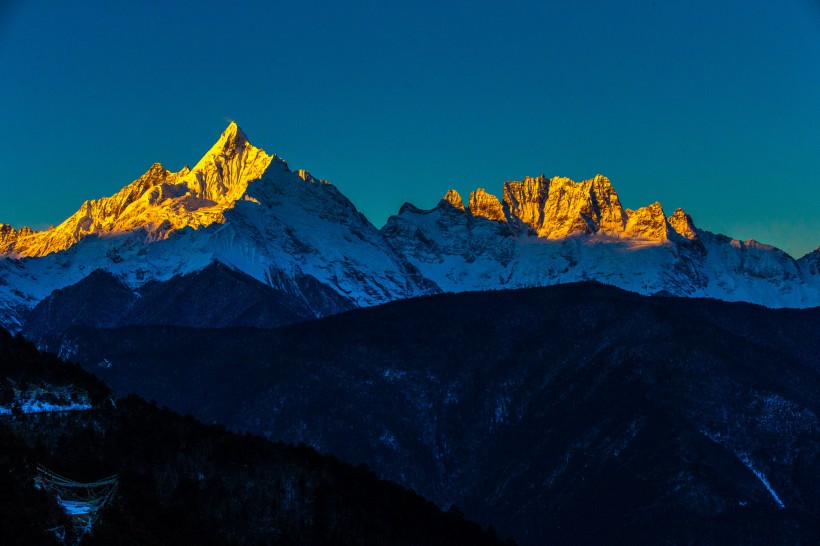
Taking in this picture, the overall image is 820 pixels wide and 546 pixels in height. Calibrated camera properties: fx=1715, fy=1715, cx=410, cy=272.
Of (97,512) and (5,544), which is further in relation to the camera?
(97,512)

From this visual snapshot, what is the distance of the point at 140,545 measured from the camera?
631 ft

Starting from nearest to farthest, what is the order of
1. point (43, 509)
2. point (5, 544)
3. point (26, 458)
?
point (5, 544), point (43, 509), point (26, 458)

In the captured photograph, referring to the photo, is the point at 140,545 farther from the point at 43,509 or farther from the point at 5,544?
the point at 5,544

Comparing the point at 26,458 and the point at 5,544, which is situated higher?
the point at 26,458

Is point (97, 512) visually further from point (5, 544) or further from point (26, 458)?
point (5, 544)

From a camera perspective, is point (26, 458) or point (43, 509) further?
point (26, 458)

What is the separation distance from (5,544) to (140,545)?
27.9m

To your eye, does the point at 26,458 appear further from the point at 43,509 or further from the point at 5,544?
the point at 5,544

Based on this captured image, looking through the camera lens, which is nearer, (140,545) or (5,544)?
(5,544)

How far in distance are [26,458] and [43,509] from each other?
16679 mm

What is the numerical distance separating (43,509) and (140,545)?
1396cm

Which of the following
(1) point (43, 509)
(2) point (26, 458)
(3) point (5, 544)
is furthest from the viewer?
(2) point (26, 458)

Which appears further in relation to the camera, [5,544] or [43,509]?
[43,509]

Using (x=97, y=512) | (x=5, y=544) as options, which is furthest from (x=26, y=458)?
(x=5, y=544)
